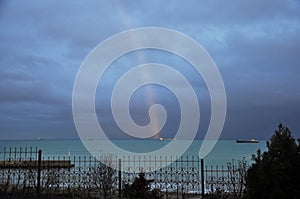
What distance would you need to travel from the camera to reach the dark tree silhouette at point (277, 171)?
5.40 metres

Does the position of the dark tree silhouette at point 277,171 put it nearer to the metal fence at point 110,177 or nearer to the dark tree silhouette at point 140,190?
the dark tree silhouette at point 140,190

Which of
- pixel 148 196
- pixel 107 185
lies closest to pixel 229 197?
pixel 148 196

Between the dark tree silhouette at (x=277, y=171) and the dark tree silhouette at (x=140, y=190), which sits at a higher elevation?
the dark tree silhouette at (x=277, y=171)

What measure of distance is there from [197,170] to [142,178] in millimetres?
3009

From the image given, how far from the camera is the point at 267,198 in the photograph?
539 centimetres

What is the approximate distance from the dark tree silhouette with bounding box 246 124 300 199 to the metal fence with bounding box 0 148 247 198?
410 cm

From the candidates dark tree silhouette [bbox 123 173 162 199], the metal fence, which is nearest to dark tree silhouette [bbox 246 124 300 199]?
dark tree silhouette [bbox 123 173 162 199]

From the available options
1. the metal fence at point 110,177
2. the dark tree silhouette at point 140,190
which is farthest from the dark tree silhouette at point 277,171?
the metal fence at point 110,177

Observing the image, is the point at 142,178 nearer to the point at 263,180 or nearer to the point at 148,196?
the point at 148,196

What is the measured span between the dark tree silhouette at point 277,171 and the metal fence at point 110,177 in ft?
13.4

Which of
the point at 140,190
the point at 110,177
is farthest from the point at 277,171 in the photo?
the point at 110,177

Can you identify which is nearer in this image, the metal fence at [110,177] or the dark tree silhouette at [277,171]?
the dark tree silhouette at [277,171]

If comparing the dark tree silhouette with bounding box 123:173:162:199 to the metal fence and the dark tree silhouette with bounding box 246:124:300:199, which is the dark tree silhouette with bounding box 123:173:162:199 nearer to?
the metal fence

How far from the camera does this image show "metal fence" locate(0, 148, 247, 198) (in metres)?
9.82
